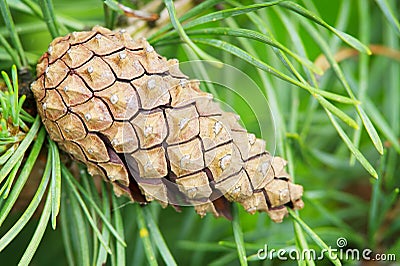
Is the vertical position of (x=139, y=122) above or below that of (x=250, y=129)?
below

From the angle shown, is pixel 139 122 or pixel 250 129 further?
pixel 250 129

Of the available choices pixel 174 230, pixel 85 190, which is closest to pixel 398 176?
pixel 174 230

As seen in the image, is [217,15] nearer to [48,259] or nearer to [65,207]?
[65,207]
